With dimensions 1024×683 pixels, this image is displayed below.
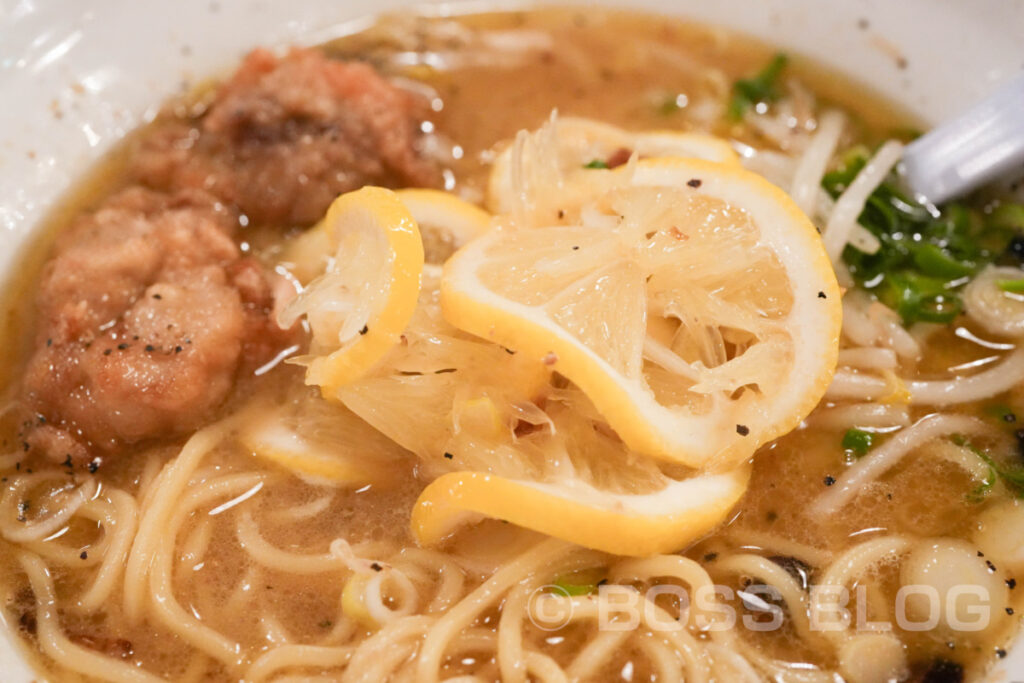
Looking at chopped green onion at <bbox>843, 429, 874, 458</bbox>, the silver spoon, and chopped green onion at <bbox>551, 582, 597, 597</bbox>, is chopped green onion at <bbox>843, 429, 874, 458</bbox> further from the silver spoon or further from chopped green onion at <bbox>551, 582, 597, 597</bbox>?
the silver spoon

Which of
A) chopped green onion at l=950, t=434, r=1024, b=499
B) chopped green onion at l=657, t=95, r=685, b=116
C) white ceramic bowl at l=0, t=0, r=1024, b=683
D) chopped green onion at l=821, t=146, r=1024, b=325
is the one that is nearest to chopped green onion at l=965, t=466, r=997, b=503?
chopped green onion at l=950, t=434, r=1024, b=499

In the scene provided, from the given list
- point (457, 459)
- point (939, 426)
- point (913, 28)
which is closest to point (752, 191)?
point (939, 426)

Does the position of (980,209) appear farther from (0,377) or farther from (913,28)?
(0,377)

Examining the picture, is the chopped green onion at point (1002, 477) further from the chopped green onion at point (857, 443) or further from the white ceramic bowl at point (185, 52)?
the white ceramic bowl at point (185, 52)

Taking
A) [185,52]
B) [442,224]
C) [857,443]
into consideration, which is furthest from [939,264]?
[185,52]

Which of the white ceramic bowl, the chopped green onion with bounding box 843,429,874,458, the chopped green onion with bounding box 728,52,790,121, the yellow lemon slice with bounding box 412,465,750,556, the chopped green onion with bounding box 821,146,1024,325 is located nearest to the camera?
the yellow lemon slice with bounding box 412,465,750,556

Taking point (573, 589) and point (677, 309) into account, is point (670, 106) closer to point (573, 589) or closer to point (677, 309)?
point (677, 309)

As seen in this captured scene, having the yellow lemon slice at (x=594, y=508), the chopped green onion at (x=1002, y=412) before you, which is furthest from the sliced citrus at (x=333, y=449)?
the chopped green onion at (x=1002, y=412)
